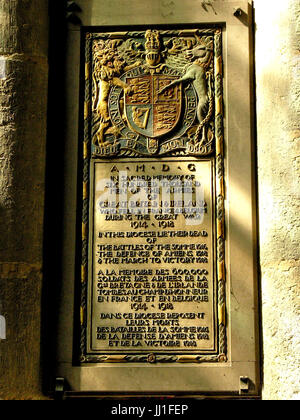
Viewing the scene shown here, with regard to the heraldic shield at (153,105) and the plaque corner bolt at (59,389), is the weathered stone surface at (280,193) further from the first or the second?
the plaque corner bolt at (59,389)

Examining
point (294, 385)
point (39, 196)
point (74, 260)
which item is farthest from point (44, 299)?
point (294, 385)

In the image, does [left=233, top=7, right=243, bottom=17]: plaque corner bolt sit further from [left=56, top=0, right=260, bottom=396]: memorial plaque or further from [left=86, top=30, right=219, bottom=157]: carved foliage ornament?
[left=86, top=30, right=219, bottom=157]: carved foliage ornament

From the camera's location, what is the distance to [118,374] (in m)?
7.86

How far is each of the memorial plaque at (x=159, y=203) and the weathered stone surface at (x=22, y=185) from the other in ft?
1.14

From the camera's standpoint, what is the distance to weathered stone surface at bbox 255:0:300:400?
7473 mm

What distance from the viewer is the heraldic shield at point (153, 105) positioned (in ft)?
27.6

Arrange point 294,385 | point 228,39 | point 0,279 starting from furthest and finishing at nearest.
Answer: point 228,39 → point 0,279 → point 294,385

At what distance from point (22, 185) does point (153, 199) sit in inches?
57.0

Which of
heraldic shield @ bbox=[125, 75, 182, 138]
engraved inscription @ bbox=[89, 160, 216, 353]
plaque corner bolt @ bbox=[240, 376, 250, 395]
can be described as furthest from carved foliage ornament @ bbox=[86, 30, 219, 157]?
plaque corner bolt @ bbox=[240, 376, 250, 395]

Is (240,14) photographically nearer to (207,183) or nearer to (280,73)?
(280,73)

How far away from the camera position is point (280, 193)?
7777 mm

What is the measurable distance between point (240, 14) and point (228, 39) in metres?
0.33

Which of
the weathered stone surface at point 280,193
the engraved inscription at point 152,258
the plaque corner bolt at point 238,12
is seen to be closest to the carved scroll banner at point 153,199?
the engraved inscription at point 152,258

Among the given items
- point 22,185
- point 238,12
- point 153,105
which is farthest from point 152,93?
point 22,185
